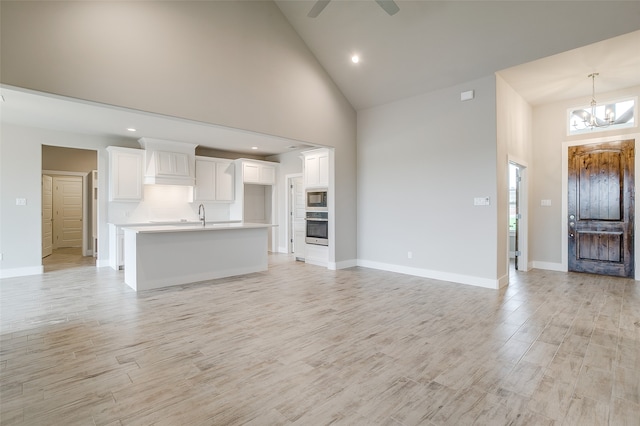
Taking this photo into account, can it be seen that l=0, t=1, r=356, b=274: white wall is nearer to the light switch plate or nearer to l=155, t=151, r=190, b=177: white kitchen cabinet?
l=155, t=151, r=190, b=177: white kitchen cabinet

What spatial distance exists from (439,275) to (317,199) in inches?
110

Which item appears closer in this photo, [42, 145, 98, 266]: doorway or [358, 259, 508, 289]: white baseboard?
[358, 259, 508, 289]: white baseboard

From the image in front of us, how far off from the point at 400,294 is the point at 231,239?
3.00 meters

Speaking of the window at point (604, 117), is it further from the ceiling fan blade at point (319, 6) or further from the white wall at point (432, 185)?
the ceiling fan blade at point (319, 6)

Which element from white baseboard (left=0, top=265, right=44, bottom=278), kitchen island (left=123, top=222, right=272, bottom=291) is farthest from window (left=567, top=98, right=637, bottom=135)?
white baseboard (left=0, top=265, right=44, bottom=278)

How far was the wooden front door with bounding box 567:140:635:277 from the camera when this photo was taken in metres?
5.18

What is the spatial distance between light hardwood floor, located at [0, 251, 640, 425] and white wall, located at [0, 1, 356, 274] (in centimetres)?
245

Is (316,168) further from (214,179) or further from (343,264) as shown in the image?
(214,179)

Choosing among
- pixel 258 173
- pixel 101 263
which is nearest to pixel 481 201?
pixel 258 173

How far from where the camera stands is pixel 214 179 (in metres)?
7.56

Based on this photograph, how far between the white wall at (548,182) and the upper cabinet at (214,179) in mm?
6788

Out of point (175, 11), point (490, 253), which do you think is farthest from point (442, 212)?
point (175, 11)

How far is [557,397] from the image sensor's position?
2.00m

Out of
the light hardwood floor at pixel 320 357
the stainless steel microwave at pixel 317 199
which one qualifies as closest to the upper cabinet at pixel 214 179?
the stainless steel microwave at pixel 317 199
